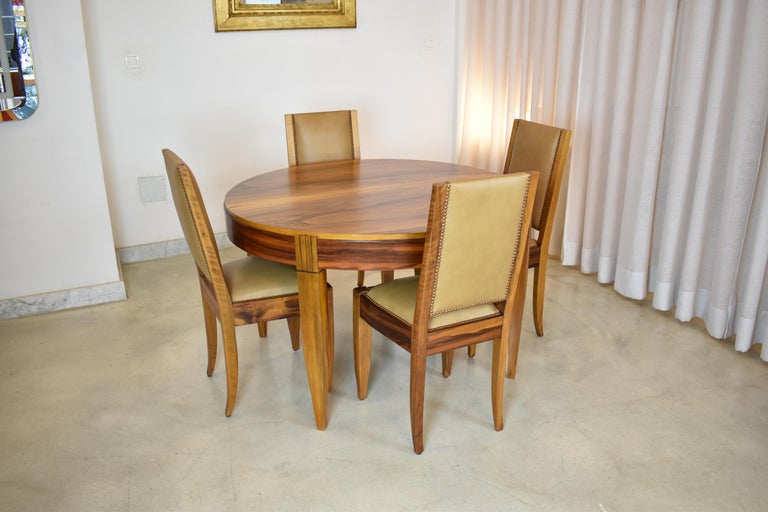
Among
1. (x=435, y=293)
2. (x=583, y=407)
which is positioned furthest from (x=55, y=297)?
(x=583, y=407)

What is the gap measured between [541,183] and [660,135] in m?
0.74

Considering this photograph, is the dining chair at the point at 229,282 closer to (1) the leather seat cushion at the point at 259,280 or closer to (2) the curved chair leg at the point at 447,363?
(1) the leather seat cushion at the point at 259,280

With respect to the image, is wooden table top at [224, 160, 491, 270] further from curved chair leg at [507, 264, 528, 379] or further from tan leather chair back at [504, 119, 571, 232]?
curved chair leg at [507, 264, 528, 379]

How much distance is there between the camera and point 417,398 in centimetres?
222

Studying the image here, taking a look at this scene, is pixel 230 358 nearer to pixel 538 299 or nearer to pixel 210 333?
pixel 210 333

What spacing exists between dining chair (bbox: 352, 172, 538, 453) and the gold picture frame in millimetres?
2297

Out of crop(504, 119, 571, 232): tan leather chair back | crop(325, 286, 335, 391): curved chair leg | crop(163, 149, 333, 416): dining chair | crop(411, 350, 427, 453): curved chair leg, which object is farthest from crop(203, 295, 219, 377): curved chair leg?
crop(504, 119, 571, 232): tan leather chair back

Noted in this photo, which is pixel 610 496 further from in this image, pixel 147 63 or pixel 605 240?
pixel 147 63

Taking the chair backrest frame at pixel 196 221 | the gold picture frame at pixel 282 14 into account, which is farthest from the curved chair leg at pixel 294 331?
the gold picture frame at pixel 282 14

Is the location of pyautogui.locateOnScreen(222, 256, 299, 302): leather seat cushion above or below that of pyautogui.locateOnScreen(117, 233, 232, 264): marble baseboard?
above

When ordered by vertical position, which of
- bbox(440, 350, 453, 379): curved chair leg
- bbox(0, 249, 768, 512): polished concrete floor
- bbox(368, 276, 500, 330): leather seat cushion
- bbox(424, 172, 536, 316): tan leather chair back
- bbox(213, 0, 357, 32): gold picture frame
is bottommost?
bbox(0, 249, 768, 512): polished concrete floor

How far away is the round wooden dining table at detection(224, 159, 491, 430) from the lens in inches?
85.5

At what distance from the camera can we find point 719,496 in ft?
6.71

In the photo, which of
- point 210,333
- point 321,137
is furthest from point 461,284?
point 321,137
